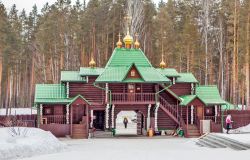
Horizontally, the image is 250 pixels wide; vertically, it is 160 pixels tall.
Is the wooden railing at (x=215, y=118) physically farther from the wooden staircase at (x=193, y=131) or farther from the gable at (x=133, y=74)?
the gable at (x=133, y=74)

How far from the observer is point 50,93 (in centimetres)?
3259

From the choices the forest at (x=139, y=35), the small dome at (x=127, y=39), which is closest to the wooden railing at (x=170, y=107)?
the small dome at (x=127, y=39)

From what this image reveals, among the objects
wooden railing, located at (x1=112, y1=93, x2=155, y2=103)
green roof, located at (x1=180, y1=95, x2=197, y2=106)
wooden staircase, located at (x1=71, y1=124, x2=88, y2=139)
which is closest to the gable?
wooden railing, located at (x1=112, y1=93, x2=155, y2=103)

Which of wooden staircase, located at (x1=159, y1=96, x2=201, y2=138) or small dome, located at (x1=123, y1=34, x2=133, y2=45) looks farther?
small dome, located at (x1=123, y1=34, x2=133, y2=45)

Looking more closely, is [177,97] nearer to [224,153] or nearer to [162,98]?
[162,98]

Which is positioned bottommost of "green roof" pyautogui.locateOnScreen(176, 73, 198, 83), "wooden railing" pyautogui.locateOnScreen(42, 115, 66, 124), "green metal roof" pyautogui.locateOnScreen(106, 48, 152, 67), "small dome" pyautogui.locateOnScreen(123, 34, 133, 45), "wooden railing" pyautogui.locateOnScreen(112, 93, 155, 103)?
"wooden railing" pyautogui.locateOnScreen(42, 115, 66, 124)

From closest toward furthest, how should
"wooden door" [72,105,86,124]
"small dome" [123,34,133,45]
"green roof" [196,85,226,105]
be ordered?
1. "wooden door" [72,105,86,124]
2. "green roof" [196,85,226,105]
3. "small dome" [123,34,133,45]

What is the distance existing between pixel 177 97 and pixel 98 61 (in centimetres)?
2327

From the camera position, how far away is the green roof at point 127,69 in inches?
1243

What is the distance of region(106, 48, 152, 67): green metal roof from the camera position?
111 ft

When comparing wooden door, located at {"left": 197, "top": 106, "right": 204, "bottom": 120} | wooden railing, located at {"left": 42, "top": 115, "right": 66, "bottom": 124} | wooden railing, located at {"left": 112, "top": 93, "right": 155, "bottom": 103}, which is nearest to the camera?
wooden railing, located at {"left": 112, "top": 93, "right": 155, "bottom": 103}

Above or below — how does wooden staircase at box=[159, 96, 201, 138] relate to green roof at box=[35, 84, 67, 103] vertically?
below

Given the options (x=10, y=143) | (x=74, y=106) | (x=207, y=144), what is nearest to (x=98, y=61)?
(x=74, y=106)

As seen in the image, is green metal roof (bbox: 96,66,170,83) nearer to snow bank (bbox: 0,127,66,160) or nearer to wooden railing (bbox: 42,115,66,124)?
wooden railing (bbox: 42,115,66,124)
